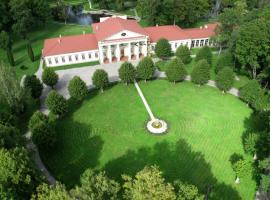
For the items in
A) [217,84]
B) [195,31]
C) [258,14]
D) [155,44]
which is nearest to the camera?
[217,84]

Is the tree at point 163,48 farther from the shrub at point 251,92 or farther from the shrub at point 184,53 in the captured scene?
the shrub at point 251,92

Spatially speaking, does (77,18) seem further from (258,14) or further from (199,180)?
(199,180)

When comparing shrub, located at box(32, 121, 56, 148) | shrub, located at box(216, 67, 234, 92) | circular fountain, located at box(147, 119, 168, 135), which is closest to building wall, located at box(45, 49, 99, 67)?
circular fountain, located at box(147, 119, 168, 135)

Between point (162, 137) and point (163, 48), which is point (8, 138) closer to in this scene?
point (162, 137)

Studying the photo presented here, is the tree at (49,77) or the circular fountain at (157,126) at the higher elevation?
the tree at (49,77)

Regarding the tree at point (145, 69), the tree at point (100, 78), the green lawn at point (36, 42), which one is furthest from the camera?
the green lawn at point (36, 42)

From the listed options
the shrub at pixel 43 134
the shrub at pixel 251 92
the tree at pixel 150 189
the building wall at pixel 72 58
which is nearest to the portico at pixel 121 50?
the building wall at pixel 72 58

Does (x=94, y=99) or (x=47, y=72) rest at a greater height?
(x=47, y=72)

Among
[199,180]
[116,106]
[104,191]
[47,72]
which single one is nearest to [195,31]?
[116,106]
